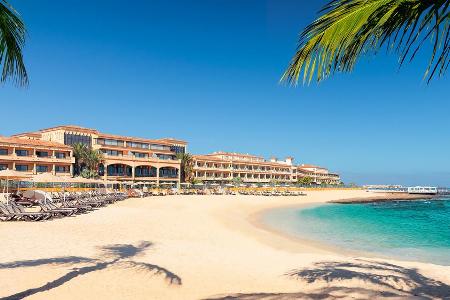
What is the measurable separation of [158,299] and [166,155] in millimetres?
64198

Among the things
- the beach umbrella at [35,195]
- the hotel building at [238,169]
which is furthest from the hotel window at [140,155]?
the beach umbrella at [35,195]

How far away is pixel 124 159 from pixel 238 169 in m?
32.1

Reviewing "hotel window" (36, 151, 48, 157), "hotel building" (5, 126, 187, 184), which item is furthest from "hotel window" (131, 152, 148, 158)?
"hotel window" (36, 151, 48, 157)

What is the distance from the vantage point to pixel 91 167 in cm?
5650

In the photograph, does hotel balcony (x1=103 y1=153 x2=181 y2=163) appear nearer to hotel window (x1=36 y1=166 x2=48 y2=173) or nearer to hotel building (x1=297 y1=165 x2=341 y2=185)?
hotel window (x1=36 y1=166 x2=48 y2=173)

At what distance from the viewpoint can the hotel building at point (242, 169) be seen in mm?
79562

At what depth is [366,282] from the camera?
8664mm

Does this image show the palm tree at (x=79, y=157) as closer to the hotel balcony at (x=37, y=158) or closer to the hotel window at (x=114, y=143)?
the hotel balcony at (x=37, y=158)

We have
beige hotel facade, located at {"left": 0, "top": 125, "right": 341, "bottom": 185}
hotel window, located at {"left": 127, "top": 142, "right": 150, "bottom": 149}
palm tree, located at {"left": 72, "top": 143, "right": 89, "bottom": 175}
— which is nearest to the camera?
beige hotel facade, located at {"left": 0, "top": 125, "right": 341, "bottom": 185}

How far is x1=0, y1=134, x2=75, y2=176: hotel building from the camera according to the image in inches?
1855

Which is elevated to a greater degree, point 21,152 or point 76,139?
point 76,139

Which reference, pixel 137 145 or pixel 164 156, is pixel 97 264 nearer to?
pixel 137 145

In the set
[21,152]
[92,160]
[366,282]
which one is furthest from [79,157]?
[366,282]

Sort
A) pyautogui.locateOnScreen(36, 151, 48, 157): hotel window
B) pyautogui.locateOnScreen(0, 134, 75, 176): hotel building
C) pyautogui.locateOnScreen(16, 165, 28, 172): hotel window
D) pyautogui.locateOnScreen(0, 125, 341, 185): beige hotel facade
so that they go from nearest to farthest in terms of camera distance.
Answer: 1. pyautogui.locateOnScreen(0, 134, 75, 176): hotel building
2. pyautogui.locateOnScreen(16, 165, 28, 172): hotel window
3. pyautogui.locateOnScreen(0, 125, 341, 185): beige hotel facade
4. pyautogui.locateOnScreen(36, 151, 48, 157): hotel window
